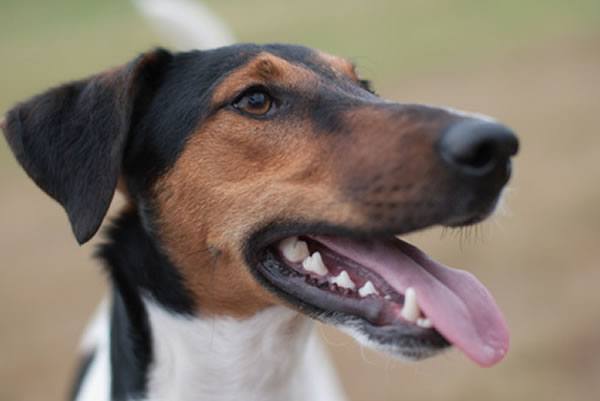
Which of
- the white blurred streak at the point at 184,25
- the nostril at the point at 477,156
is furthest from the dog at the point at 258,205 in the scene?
the white blurred streak at the point at 184,25

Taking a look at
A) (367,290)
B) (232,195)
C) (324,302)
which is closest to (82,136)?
(232,195)

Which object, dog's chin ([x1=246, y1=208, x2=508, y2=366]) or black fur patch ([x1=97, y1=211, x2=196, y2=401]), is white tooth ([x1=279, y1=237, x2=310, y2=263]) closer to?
dog's chin ([x1=246, y1=208, x2=508, y2=366])

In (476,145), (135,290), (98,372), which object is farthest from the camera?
(98,372)

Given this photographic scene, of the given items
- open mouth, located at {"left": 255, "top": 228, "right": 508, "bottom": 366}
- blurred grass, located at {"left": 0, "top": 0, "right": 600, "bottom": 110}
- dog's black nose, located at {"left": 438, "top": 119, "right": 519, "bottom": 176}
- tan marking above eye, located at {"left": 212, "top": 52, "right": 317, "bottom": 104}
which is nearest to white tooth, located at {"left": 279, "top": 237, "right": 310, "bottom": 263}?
open mouth, located at {"left": 255, "top": 228, "right": 508, "bottom": 366}

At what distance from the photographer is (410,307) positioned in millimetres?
2617

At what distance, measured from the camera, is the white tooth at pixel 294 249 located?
115 inches

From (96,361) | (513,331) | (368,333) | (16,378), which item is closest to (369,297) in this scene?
(368,333)

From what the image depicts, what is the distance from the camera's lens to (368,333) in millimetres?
2688

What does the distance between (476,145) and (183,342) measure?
1413 mm

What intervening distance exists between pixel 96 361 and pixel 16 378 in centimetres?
247

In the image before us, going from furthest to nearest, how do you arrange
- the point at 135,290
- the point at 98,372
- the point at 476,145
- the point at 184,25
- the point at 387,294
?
the point at 184,25
the point at 98,372
the point at 135,290
the point at 387,294
the point at 476,145

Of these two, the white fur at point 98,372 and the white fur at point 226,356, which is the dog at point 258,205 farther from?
the white fur at point 98,372

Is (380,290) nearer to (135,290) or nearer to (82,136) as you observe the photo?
(135,290)

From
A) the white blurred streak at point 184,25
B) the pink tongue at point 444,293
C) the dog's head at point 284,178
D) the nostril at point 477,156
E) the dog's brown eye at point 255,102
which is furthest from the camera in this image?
the white blurred streak at point 184,25
